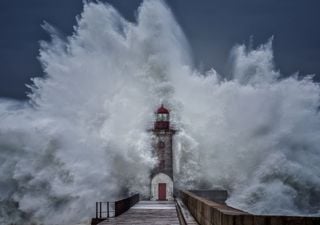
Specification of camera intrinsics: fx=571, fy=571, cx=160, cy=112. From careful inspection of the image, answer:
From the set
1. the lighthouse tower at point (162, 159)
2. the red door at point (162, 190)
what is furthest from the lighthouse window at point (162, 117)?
the red door at point (162, 190)

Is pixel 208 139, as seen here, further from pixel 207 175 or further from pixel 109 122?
pixel 109 122

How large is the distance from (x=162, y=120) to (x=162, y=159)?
237cm

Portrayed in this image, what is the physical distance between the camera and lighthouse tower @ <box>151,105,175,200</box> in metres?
30.7

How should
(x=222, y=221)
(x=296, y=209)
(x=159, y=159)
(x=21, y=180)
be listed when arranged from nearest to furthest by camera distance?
(x=222, y=221), (x=159, y=159), (x=21, y=180), (x=296, y=209)

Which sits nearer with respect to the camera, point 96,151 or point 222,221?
point 222,221

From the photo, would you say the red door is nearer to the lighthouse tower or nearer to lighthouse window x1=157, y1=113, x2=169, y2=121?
the lighthouse tower

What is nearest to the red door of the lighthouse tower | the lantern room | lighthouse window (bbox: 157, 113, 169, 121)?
the lighthouse tower

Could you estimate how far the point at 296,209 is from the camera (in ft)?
124

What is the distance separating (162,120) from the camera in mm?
32938

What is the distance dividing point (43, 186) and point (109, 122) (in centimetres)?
560

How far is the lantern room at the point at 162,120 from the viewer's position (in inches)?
1274

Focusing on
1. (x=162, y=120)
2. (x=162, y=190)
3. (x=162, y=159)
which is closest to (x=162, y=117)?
(x=162, y=120)

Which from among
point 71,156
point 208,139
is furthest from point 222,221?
point 208,139

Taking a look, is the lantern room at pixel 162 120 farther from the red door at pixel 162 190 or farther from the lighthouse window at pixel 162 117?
the red door at pixel 162 190
